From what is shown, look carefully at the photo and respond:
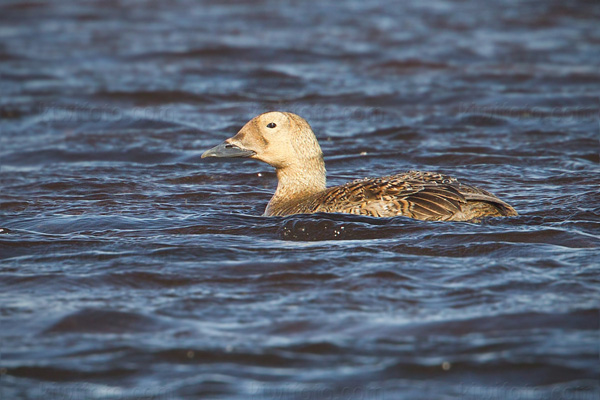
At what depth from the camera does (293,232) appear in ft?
24.5

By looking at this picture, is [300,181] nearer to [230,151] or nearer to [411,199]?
[230,151]

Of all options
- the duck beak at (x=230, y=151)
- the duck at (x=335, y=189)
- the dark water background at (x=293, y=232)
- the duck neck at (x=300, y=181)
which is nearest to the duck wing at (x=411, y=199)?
the duck at (x=335, y=189)

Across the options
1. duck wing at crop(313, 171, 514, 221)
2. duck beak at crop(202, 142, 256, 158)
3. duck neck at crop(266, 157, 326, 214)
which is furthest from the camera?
duck neck at crop(266, 157, 326, 214)

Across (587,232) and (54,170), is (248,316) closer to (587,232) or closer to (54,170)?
(587,232)

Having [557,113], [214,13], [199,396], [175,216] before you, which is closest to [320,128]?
[557,113]

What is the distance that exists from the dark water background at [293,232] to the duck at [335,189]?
119mm

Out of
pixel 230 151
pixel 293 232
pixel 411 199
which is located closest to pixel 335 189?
pixel 293 232

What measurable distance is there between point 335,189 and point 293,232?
53 centimetres

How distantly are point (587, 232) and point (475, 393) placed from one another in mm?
2827

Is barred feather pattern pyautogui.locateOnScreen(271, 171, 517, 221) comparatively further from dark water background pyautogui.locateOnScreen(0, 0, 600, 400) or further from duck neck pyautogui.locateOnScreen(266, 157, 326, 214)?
duck neck pyautogui.locateOnScreen(266, 157, 326, 214)

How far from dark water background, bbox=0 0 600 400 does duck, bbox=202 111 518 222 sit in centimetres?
12

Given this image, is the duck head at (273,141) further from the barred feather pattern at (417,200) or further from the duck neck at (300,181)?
the barred feather pattern at (417,200)

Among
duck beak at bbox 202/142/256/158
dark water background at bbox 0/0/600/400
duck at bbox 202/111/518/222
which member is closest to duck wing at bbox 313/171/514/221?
duck at bbox 202/111/518/222

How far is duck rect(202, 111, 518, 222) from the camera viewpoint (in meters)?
7.28
